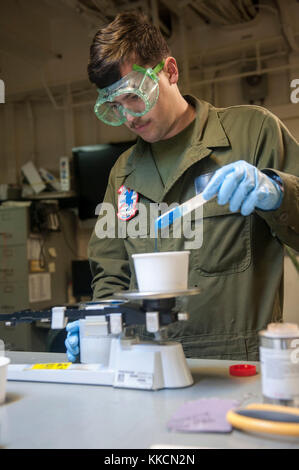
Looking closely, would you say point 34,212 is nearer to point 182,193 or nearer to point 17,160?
point 17,160

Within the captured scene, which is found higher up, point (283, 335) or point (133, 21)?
point (133, 21)

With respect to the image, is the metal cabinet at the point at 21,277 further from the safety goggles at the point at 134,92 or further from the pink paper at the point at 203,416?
the pink paper at the point at 203,416

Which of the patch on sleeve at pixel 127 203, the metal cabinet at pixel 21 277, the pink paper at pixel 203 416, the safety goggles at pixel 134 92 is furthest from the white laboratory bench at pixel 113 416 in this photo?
the metal cabinet at pixel 21 277

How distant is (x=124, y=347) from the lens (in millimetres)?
1033

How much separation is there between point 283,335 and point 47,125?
15.1 ft

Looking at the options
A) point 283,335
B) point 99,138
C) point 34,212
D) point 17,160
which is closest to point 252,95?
point 99,138

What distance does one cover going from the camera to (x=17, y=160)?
5.05m

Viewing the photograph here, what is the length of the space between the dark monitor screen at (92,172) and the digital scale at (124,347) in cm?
324

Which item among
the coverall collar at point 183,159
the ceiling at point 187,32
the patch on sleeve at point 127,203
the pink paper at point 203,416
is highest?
the ceiling at point 187,32

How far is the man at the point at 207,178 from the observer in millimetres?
1377

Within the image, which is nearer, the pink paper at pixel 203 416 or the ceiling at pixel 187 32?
the pink paper at pixel 203 416

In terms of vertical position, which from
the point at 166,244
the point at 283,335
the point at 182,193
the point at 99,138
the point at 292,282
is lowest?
the point at 292,282

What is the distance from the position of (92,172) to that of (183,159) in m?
2.98

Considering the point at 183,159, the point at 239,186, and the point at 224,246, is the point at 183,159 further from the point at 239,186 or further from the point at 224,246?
the point at 239,186
